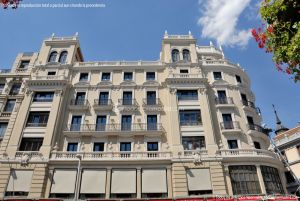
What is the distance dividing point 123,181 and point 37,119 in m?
12.4

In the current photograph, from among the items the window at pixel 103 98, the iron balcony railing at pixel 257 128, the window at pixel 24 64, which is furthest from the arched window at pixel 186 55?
the window at pixel 24 64

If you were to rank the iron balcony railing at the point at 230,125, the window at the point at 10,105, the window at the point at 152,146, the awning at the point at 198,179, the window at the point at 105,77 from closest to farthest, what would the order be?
the awning at the point at 198,179 < the window at the point at 152,146 < the iron balcony railing at the point at 230,125 < the window at the point at 10,105 < the window at the point at 105,77

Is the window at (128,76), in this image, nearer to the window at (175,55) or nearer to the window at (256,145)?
the window at (175,55)

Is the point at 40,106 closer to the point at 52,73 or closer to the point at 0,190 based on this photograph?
the point at 52,73

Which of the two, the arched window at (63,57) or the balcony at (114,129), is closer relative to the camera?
the balcony at (114,129)

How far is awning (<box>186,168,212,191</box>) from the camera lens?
23.4 metres

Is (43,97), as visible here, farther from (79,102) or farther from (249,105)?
(249,105)

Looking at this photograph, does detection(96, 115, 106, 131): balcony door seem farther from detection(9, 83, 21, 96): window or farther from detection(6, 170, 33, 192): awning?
detection(9, 83, 21, 96): window

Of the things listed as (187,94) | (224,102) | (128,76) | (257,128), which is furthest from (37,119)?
(257,128)

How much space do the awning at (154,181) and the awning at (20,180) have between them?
432 inches

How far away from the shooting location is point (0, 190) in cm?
2323

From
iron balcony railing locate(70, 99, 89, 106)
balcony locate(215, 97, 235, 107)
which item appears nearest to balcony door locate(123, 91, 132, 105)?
iron balcony railing locate(70, 99, 89, 106)

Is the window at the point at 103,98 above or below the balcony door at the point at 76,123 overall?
above

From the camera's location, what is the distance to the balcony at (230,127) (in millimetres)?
27384
